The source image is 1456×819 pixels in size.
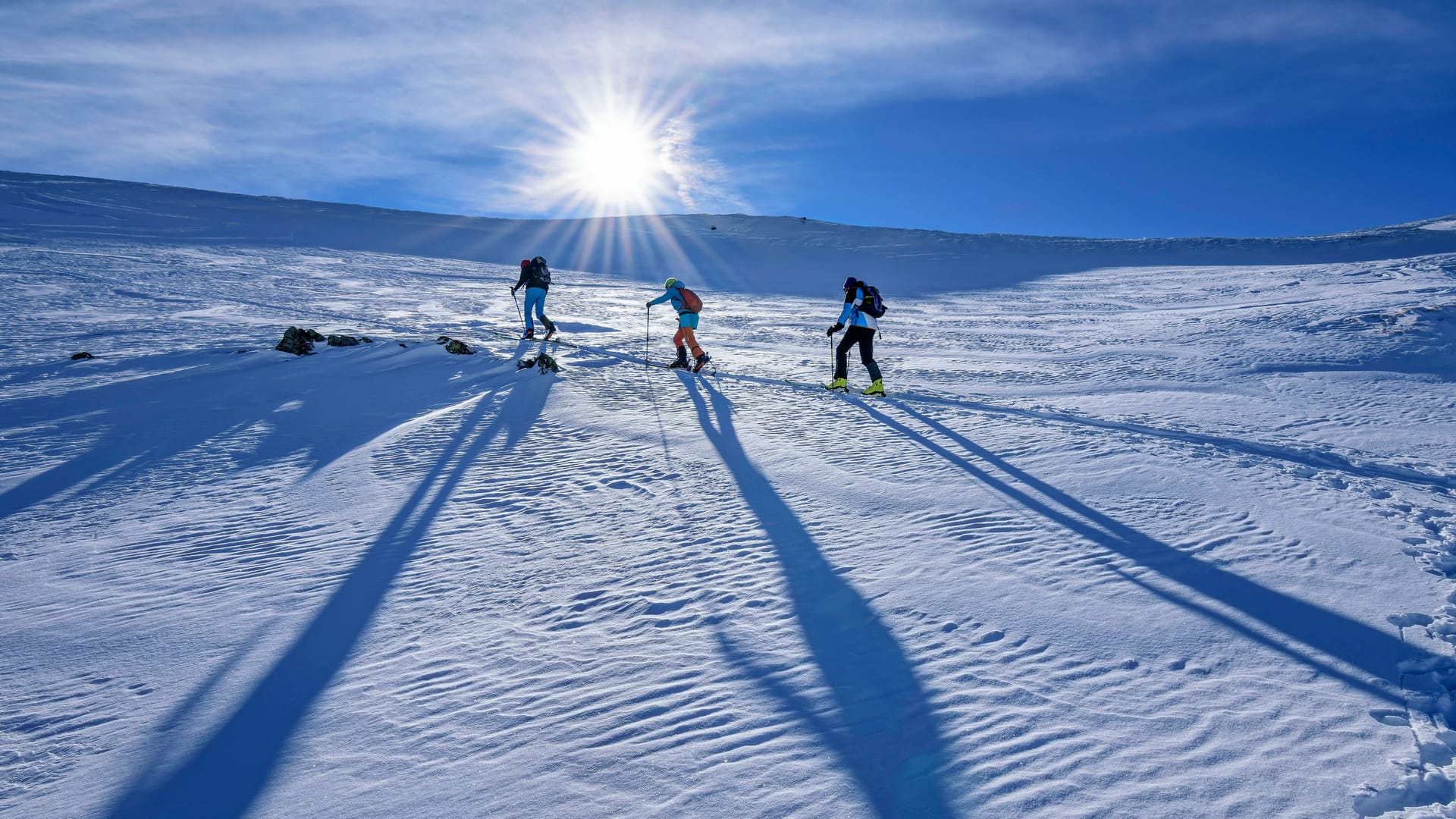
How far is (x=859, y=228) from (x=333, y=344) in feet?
143

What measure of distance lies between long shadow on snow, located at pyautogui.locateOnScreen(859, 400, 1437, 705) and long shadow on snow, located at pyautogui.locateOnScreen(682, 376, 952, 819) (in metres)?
1.64

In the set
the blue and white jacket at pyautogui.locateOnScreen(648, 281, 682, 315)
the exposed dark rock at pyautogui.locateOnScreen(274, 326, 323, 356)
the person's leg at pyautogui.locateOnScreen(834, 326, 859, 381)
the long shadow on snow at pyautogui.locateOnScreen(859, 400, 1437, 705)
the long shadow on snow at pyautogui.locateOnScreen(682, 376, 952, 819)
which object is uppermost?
the blue and white jacket at pyautogui.locateOnScreen(648, 281, 682, 315)

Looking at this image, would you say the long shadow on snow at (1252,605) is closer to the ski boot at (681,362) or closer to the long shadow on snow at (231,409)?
the long shadow on snow at (231,409)

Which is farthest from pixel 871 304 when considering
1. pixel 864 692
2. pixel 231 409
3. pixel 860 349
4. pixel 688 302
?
pixel 231 409

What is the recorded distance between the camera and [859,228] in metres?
50.2

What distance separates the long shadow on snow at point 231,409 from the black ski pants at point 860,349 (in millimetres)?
4994

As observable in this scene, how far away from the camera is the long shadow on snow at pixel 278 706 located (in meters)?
2.51

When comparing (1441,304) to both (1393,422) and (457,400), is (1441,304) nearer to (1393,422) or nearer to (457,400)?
(1393,422)

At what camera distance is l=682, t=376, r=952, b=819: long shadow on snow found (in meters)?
2.54

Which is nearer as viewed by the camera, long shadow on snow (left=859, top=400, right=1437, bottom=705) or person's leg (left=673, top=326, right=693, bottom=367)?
long shadow on snow (left=859, top=400, right=1437, bottom=705)

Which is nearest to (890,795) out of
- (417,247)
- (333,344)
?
(333,344)

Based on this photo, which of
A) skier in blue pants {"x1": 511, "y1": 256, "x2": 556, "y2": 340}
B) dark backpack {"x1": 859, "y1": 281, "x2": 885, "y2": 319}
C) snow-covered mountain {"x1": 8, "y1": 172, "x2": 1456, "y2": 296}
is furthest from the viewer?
snow-covered mountain {"x1": 8, "y1": 172, "x2": 1456, "y2": 296}

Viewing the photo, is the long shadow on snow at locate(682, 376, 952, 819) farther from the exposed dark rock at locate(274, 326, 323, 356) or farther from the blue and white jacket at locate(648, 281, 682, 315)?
the exposed dark rock at locate(274, 326, 323, 356)

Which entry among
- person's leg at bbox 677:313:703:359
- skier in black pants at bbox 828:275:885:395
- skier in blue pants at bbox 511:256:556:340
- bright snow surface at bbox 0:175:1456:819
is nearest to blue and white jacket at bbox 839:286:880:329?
skier in black pants at bbox 828:275:885:395
